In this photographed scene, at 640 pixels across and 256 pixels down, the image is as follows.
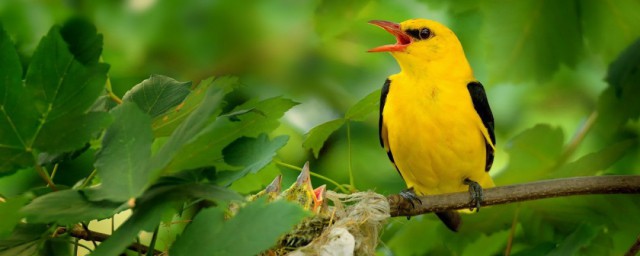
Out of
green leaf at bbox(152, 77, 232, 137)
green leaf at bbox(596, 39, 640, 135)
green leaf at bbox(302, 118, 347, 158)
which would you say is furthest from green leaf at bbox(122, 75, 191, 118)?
green leaf at bbox(596, 39, 640, 135)

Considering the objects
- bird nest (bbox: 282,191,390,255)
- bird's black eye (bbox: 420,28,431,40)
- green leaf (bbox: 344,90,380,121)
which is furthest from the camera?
bird's black eye (bbox: 420,28,431,40)

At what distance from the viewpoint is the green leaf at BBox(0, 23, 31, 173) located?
0.58 m

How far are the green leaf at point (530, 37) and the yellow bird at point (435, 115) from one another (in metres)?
0.12

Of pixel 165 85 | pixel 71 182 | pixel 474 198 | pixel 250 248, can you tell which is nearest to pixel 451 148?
pixel 474 198

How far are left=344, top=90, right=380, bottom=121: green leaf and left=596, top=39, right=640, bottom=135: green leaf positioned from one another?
0.43m

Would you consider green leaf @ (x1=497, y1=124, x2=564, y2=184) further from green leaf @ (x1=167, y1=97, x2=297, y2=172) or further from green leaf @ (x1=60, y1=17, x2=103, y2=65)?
green leaf @ (x1=60, y1=17, x2=103, y2=65)

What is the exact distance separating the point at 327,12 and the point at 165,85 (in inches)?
24.0

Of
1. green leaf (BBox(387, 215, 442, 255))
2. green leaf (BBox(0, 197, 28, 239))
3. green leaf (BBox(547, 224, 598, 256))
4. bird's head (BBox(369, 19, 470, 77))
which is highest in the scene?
green leaf (BBox(0, 197, 28, 239))

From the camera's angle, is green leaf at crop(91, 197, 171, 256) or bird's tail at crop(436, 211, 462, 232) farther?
bird's tail at crop(436, 211, 462, 232)

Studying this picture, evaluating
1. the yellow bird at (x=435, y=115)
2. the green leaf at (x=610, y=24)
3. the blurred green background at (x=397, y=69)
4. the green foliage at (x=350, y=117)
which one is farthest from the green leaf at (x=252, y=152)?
the green leaf at (x=610, y=24)

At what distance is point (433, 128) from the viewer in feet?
4.58

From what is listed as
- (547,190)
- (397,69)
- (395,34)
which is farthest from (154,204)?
(397,69)

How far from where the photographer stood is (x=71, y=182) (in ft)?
3.00

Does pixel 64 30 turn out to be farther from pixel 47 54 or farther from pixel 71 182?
pixel 71 182
